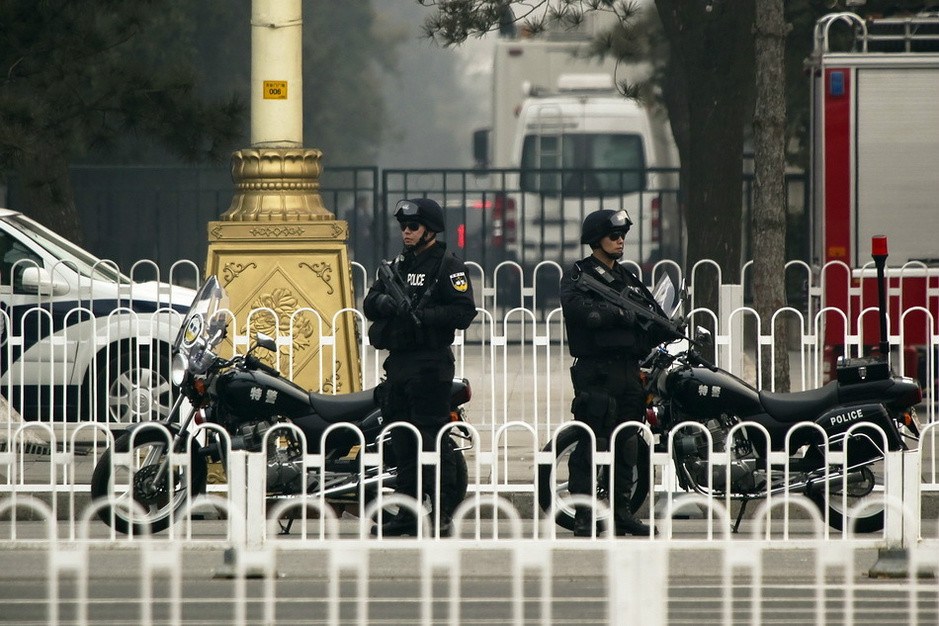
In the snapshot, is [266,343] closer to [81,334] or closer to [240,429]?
[240,429]

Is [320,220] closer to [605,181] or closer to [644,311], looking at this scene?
[644,311]

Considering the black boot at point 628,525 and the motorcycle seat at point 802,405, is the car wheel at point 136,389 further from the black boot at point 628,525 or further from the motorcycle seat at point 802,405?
the motorcycle seat at point 802,405

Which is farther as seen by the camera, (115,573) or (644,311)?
(644,311)

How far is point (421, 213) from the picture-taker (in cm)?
886

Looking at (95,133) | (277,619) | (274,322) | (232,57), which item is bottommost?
(277,619)

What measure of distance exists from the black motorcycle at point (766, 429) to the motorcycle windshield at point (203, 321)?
1.80 metres

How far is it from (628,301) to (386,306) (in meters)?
1.19

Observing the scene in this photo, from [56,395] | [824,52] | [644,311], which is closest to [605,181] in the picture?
[824,52]

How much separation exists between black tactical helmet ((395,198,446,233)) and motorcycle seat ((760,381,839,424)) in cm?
188

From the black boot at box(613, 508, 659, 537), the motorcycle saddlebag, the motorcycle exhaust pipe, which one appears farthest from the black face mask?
the motorcycle saddlebag

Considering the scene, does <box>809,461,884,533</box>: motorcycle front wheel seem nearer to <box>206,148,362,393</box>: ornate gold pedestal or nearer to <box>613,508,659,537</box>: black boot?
<box>613,508,659,537</box>: black boot

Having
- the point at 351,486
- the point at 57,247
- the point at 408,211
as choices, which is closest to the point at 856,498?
the point at 351,486

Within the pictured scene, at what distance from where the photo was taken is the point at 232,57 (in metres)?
34.2

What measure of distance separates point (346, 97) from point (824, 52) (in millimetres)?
37467
